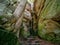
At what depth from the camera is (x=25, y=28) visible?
5.17 m

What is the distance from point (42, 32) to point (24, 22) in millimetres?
643

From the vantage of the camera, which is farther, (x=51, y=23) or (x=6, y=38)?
(x=51, y=23)

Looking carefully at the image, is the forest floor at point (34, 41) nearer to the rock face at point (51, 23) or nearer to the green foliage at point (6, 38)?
the rock face at point (51, 23)

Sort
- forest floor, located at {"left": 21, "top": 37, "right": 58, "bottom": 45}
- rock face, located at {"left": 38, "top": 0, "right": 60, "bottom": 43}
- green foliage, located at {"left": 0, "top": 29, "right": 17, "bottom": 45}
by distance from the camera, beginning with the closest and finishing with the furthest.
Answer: green foliage, located at {"left": 0, "top": 29, "right": 17, "bottom": 45} → forest floor, located at {"left": 21, "top": 37, "right": 58, "bottom": 45} → rock face, located at {"left": 38, "top": 0, "right": 60, "bottom": 43}

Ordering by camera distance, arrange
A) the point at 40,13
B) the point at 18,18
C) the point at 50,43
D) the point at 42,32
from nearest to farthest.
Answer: the point at 18,18 < the point at 50,43 < the point at 42,32 < the point at 40,13

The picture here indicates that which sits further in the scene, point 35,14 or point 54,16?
point 35,14

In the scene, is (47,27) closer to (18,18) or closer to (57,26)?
(57,26)

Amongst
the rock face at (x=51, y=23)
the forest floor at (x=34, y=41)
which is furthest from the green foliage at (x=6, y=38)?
the rock face at (x=51, y=23)

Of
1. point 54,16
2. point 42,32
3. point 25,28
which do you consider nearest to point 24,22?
point 25,28

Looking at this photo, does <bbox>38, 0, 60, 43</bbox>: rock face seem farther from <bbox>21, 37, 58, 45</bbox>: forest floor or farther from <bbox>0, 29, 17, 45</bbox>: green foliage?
<bbox>0, 29, 17, 45</bbox>: green foliage

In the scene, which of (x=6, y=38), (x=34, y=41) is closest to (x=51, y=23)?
(x=34, y=41)

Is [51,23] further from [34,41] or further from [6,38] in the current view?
[6,38]

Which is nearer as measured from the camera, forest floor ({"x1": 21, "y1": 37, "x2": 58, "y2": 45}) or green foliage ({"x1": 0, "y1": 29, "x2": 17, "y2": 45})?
green foliage ({"x1": 0, "y1": 29, "x2": 17, "y2": 45})

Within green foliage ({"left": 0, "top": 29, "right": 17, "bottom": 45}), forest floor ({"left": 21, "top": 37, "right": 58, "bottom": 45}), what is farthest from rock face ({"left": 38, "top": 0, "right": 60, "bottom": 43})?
green foliage ({"left": 0, "top": 29, "right": 17, "bottom": 45})
